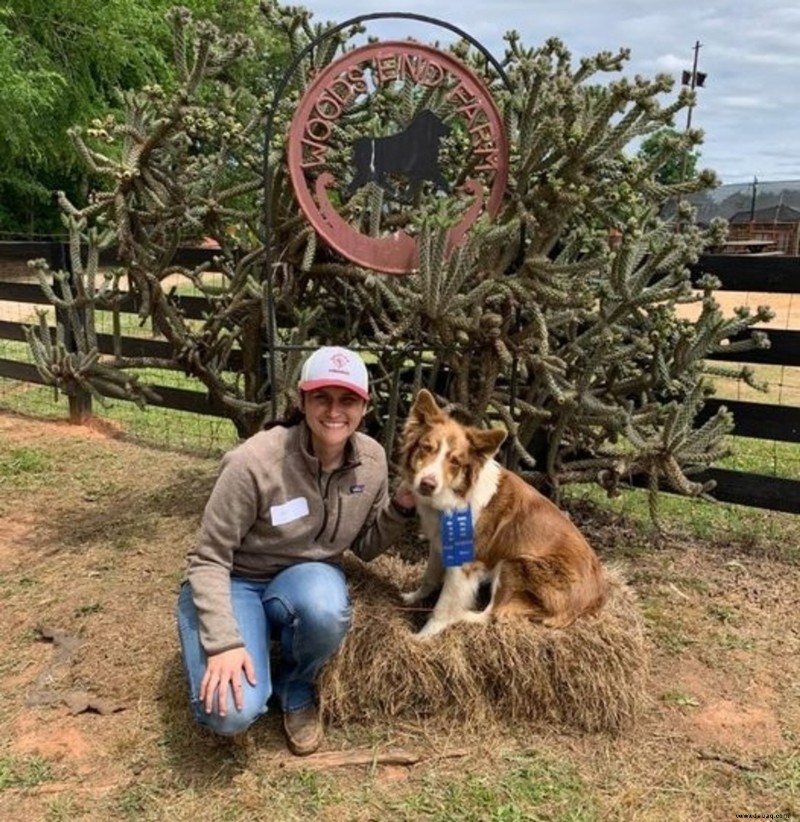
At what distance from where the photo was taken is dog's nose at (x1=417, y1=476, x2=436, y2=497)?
322 cm

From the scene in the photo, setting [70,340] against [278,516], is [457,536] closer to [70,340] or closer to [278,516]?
[278,516]

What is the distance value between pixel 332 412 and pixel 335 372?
15cm

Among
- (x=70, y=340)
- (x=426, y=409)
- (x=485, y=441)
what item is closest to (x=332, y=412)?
(x=426, y=409)

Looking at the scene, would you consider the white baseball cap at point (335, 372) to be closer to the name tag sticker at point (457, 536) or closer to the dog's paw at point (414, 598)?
the name tag sticker at point (457, 536)

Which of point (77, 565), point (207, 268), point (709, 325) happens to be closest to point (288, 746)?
point (77, 565)

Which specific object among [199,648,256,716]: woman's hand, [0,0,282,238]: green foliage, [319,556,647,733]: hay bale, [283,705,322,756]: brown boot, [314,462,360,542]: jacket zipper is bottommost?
[283,705,322,756]: brown boot

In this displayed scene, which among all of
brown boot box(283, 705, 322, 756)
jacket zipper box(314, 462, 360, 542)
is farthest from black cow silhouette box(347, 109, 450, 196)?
brown boot box(283, 705, 322, 756)

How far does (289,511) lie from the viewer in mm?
3244

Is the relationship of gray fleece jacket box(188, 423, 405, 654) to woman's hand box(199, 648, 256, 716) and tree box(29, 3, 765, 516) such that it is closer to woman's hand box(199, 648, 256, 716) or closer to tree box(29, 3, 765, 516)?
woman's hand box(199, 648, 256, 716)

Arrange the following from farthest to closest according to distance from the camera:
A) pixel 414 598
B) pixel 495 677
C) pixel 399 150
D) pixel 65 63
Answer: pixel 65 63 → pixel 399 150 → pixel 414 598 → pixel 495 677

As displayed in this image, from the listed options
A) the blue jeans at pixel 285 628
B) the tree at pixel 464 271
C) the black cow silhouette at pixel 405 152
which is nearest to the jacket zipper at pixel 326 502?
the blue jeans at pixel 285 628

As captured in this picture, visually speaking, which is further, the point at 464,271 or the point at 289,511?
the point at 464,271

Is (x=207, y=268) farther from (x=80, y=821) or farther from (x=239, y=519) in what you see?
(x=80, y=821)

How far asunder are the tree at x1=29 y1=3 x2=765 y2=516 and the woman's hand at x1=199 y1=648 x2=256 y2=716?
1.66 m
